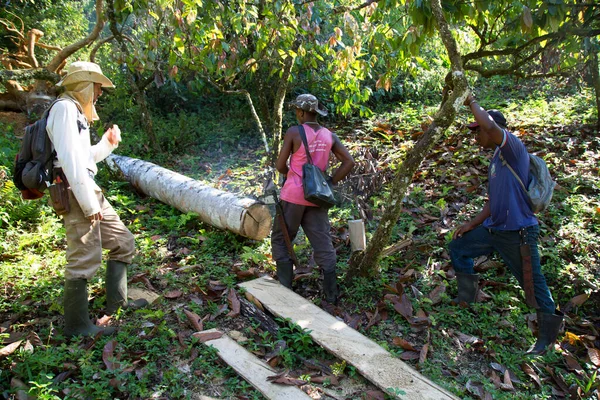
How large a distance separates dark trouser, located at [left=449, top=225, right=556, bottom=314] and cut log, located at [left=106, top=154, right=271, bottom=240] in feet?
7.70

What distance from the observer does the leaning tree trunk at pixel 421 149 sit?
13.9 feet

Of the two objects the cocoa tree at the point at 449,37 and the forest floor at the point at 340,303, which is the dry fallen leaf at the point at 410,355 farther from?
the cocoa tree at the point at 449,37

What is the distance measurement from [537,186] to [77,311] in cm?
409

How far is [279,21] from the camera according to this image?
240 inches

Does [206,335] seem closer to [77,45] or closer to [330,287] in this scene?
[330,287]

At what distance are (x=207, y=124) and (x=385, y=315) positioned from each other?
306 inches

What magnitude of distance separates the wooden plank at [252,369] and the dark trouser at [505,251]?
2188 millimetres

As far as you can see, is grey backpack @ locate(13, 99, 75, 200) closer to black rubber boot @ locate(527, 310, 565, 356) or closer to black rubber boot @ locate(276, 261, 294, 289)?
black rubber boot @ locate(276, 261, 294, 289)

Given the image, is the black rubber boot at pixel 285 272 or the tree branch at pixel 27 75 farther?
the tree branch at pixel 27 75

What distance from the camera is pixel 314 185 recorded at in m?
4.38

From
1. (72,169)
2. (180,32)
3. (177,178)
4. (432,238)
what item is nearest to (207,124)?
(177,178)

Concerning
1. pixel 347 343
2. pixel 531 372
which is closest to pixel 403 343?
pixel 347 343

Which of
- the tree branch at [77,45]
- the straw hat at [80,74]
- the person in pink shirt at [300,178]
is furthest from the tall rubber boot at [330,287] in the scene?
the tree branch at [77,45]

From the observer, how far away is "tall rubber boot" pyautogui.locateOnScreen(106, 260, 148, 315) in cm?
439
